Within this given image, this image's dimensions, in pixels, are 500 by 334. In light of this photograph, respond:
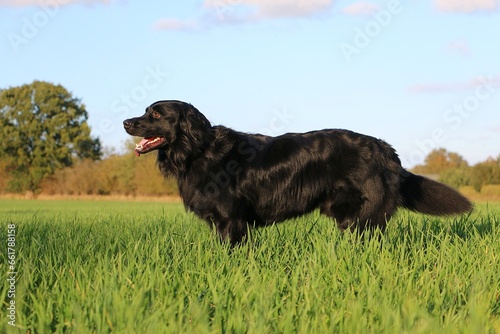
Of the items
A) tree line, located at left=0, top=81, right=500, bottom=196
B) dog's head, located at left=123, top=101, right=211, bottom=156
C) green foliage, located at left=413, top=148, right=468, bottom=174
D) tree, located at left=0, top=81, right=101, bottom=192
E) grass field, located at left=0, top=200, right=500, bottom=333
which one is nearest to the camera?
grass field, located at left=0, top=200, right=500, bottom=333

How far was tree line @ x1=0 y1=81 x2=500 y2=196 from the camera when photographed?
34.4 m

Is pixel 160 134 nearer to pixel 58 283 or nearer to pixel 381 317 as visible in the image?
pixel 58 283

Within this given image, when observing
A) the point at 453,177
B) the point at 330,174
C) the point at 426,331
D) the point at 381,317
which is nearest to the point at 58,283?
the point at 381,317

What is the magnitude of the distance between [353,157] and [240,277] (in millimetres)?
2609

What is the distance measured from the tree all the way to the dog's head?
33.0 m

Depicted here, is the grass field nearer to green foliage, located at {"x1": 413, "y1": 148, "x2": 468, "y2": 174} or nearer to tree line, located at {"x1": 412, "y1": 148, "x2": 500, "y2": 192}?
tree line, located at {"x1": 412, "y1": 148, "x2": 500, "y2": 192}

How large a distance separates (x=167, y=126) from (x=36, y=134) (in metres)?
34.6

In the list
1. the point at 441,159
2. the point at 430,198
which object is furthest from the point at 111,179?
the point at 430,198

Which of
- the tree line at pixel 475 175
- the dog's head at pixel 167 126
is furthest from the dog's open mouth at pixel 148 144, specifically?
the tree line at pixel 475 175

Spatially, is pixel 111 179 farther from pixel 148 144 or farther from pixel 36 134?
pixel 148 144

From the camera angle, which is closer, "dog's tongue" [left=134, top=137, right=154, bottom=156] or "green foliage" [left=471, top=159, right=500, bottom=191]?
"dog's tongue" [left=134, top=137, right=154, bottom=156]

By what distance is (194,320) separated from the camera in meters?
2.84

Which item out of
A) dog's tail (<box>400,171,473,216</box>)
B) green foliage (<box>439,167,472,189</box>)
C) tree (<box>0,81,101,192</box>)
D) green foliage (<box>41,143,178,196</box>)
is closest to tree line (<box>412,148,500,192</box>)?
green foliage (<box>439,167,472,189</box>)

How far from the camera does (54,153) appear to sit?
3709cm
